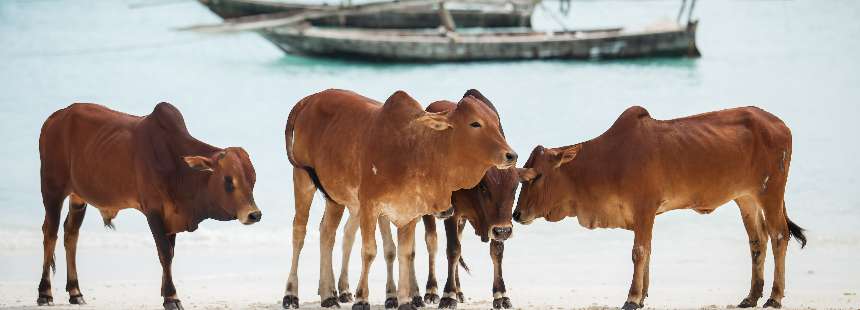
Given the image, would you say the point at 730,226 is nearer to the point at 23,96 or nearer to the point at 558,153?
the point at 558,153

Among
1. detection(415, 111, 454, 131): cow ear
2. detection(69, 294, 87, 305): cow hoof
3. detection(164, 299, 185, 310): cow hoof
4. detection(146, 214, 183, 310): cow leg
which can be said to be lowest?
detection(69, 294, 87, 305): cow hoof

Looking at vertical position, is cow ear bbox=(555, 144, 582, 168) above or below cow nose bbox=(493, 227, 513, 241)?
above

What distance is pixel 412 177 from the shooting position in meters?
14.1

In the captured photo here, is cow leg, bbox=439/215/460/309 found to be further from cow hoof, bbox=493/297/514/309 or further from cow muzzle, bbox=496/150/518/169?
cow muzzle, bbox=496/150/518/169

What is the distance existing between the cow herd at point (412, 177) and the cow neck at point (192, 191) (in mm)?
12

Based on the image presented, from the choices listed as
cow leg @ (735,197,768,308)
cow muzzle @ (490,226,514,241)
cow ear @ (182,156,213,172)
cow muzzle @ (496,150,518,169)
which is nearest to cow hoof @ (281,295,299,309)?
cow ear @ (182,156,213,172)

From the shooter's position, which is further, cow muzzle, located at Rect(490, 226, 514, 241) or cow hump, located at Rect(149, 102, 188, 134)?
cow hump, located at Rect(149, 102, 188, 134)

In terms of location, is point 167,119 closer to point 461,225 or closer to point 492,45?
point 461,225

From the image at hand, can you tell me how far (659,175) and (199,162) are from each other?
152 inches

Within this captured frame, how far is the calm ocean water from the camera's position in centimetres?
2434

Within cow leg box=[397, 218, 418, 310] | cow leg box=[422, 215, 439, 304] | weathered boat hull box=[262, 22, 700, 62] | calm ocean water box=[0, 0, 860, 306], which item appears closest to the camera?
cow leg box=[397, 218, 418, 310]

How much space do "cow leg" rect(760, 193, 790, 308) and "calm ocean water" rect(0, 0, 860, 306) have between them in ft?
12.2

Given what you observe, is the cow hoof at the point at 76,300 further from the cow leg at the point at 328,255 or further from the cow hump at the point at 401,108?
the cow hump at the point at 401,108

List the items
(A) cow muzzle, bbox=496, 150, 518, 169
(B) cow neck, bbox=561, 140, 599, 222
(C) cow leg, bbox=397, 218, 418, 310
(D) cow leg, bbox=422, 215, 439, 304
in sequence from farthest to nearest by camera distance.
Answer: (D) cow leg, bbox=422, 215, 439, 304
(B) cow neck, bbox=561, 140, 599, 222
(C) cow leg, bbox=397, 218, 418, 310
(A) cow muzzle, bbox=496, 150, 518, 169
